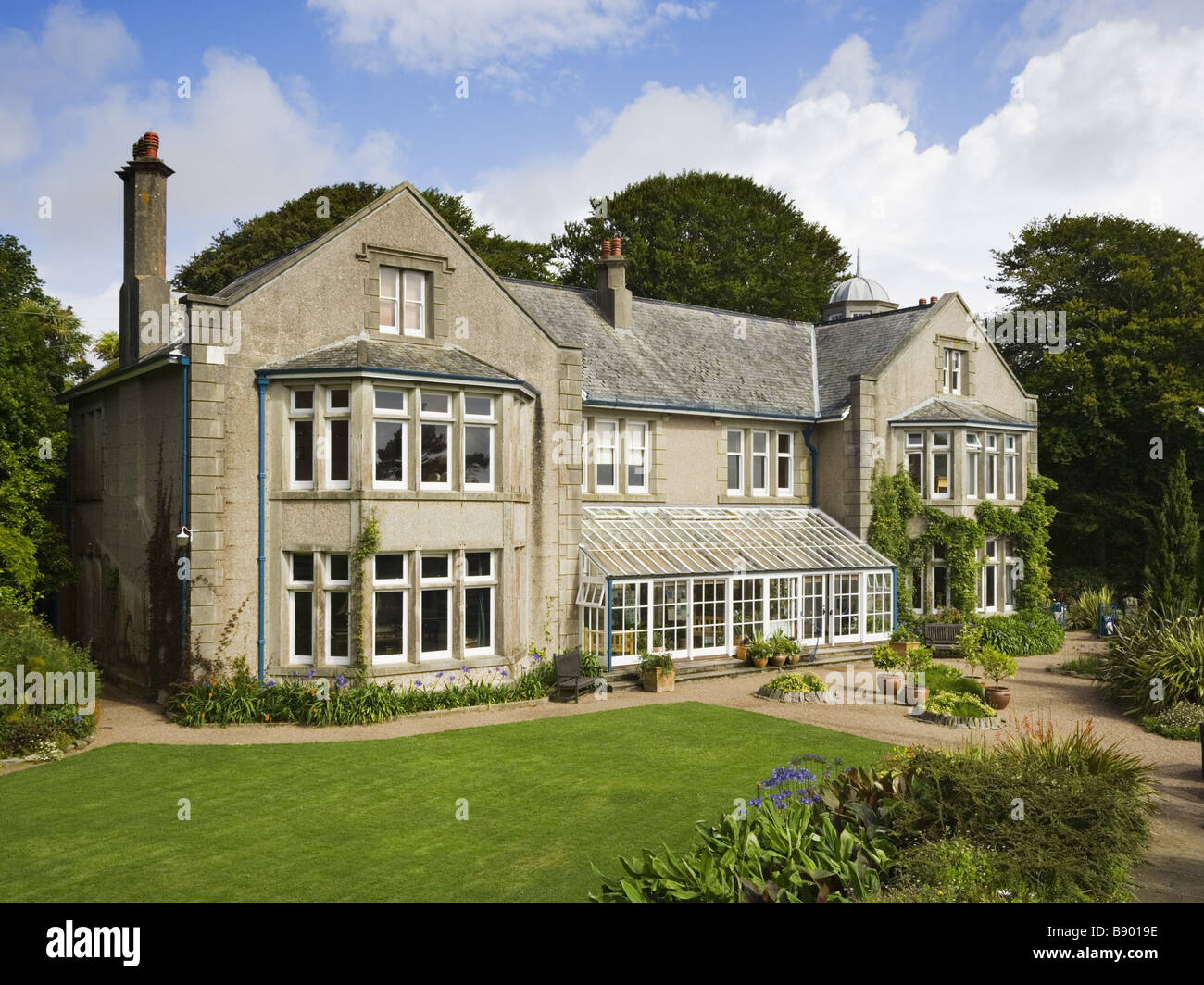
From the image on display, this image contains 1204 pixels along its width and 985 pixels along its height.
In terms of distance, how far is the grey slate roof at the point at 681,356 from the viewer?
25.2 meters

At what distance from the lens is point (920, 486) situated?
2836 centimetres

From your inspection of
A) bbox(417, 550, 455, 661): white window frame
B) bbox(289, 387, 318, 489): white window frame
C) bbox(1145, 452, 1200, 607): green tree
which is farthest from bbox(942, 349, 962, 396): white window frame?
bbox(289, 387, 318, 489): white window frame

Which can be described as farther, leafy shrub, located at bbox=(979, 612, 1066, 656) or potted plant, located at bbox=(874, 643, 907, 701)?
leafy shrub, located at bbox=(979, 612, 1066, 656)

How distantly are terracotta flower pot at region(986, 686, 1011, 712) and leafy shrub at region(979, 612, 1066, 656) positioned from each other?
7257 mm

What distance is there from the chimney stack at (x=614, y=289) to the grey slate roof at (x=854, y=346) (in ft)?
22.1

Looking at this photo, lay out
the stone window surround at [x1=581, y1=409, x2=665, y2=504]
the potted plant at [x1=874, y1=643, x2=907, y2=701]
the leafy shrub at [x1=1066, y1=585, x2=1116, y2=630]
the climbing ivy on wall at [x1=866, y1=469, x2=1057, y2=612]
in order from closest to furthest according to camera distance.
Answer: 1. the potted plant at [x1=874, y1=643, x2=907, y2=701]
2. the stone window surround at [x1=581, y1=409, x2=665, y2=504]
3. the climbing ivy on wall at [x1=866, y1=469, x2=1057, y2=612]
4. the leafy shrub at [x1=1066, y1=585, x2=1116, y2=630]

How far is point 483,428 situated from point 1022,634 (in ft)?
57.3

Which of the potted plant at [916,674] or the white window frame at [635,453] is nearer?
the potted plant at [916,674]

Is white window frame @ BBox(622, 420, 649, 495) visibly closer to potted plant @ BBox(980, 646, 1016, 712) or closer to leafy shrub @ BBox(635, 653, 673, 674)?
leafy shrub @ BBox(635, 653, 673, 674)

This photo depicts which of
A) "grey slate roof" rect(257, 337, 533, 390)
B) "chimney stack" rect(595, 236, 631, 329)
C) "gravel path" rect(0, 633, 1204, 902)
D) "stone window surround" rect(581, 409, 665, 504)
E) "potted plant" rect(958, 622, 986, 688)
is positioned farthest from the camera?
"chimney stack" rect(595, 236, 631, 329)

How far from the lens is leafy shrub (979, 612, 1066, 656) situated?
2680cm

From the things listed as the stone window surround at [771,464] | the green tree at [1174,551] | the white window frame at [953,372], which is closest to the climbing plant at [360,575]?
the stone window surround at [771,464]

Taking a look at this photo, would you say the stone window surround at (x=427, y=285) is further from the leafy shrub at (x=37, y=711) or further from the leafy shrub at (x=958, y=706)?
the leafy shrub at (x=958, y=706)

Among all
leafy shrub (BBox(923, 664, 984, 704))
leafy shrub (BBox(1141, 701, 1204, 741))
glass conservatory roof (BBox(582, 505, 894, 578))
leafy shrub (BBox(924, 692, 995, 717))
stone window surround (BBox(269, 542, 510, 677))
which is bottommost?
leafy shrub (BBox(1141, 701, 1204, 741))
